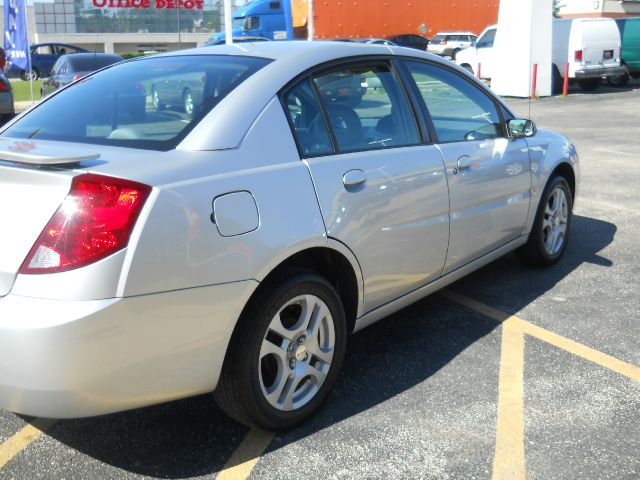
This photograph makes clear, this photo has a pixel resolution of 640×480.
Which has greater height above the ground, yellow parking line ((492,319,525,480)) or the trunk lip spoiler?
the trunk lip spoiler

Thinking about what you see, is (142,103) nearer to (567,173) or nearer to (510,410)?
(510,410)

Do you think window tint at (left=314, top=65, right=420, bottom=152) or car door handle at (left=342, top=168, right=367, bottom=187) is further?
window tint at (left=314, top=65, right=420, bottom=152)

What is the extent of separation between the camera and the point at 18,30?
17047 millimetres

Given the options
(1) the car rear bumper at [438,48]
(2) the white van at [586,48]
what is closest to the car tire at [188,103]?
(2) the white van at [586,48]

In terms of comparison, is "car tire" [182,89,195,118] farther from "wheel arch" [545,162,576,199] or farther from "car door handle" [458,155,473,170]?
"wheel arch" [545,162,576,199]

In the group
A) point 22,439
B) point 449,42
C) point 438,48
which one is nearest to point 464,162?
point 22,439

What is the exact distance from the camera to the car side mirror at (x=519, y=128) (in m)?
4.53

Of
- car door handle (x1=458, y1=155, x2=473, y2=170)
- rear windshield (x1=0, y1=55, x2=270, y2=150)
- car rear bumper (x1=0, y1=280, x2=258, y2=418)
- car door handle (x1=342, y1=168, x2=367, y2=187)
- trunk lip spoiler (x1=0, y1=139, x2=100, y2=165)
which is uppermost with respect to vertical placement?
rear windshield (x1=0, y1=55, x2=270, y2=150)

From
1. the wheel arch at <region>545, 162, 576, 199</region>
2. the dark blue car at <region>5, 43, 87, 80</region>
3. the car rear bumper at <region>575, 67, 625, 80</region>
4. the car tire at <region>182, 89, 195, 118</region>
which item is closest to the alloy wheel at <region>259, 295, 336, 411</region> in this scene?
the car tire at <region>182, 89, 195, 118</region>

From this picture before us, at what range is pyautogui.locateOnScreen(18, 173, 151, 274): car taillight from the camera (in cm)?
234

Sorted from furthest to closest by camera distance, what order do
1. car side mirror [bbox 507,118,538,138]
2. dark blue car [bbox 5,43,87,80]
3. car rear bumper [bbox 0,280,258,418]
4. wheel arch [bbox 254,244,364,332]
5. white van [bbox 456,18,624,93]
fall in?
1. dark blue car [bbox 5,43,87,80]
2. white van [bbox 456,18,624,93]
3. car side mirror [bbox 507,118,538,138]
4. wheel arch [bbox 254,244,364,332]
5. car rear bumper [bbox 0,280,258,418]

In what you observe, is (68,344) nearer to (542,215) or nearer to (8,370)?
(8,370)

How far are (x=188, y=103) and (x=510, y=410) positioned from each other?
1.95 metres

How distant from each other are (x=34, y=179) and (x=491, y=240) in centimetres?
279
